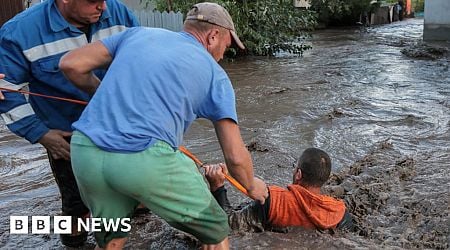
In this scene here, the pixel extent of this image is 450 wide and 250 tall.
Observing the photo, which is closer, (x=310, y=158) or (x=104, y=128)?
(x=104, y=128)

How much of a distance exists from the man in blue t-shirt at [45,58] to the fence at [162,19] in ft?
32.7

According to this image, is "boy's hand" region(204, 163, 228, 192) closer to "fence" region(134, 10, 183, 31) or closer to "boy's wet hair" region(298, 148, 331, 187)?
"boy's wet hair" region(298, 148, 331, 187)

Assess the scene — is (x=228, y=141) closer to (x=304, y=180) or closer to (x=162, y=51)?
(x=162, y=51)

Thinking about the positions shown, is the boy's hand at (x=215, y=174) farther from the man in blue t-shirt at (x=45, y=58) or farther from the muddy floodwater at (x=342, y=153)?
the man in blue t-shirt at (x=45, y=58)

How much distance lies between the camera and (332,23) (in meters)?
31.5

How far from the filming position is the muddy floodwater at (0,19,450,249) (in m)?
4.12

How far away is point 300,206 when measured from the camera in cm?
402

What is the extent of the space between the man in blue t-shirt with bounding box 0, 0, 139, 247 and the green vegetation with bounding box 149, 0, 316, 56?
10198 millimetres

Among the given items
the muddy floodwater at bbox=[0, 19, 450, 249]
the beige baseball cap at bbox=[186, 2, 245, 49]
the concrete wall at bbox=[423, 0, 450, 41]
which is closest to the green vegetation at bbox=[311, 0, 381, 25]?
the concrete wall at bbox=[423, 0, 450, 41]

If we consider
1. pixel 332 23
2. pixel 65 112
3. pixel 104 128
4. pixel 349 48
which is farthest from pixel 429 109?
pixel 332 23

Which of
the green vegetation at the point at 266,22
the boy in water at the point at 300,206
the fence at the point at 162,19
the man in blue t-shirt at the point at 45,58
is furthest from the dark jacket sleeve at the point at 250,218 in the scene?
the green vegetation at the point at 266,22

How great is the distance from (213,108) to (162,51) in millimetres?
351

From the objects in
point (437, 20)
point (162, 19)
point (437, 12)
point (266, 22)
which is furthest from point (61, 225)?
point (437, 20)

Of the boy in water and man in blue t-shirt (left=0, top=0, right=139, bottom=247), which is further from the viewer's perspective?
the boy in water
